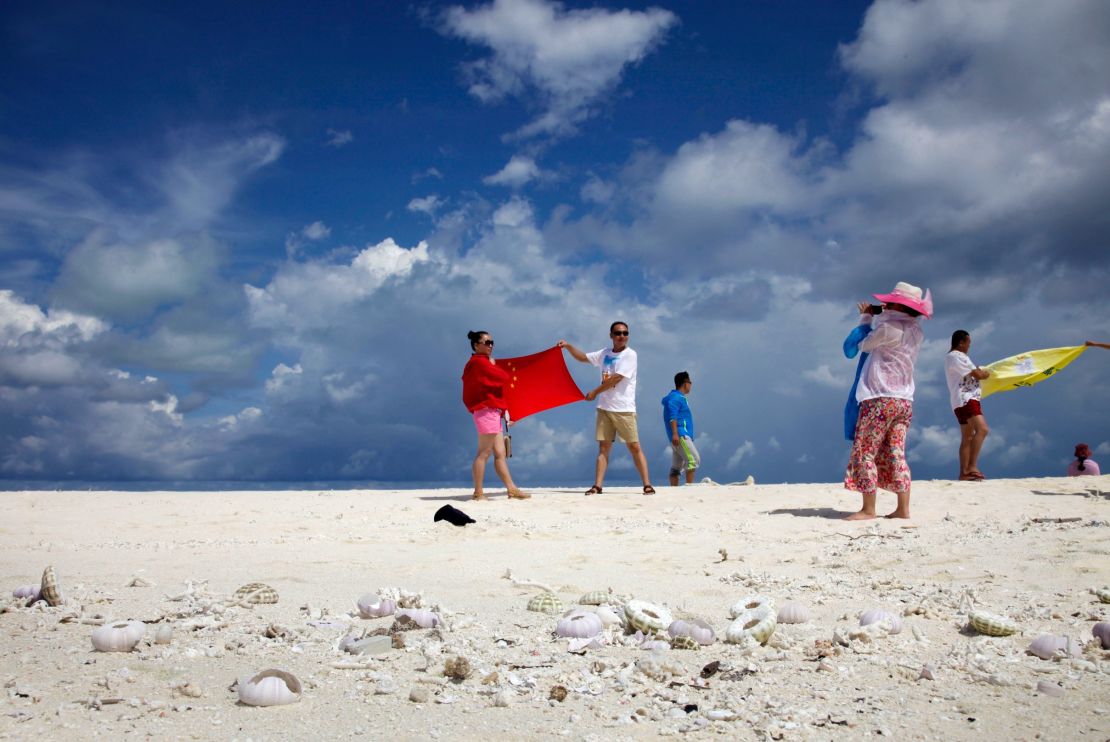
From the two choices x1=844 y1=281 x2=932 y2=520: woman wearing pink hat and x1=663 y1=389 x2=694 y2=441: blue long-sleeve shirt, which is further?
x1=663 y1=389 x2=694 y2=441: blue long-sleeve shirt

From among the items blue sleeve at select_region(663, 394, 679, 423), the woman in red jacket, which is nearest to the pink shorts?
the woman in red jacket

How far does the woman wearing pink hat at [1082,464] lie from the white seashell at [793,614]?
11.3 metres

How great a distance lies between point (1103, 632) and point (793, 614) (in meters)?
1.44

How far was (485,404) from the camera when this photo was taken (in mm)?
10906

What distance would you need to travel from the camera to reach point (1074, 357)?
1238cm

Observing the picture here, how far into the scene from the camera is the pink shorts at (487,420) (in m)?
10.9

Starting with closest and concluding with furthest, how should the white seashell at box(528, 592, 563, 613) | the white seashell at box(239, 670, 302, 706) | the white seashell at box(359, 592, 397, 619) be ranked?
the white seashell at box(239, 670, 302, 706), the white seashell at box(359, 592, 397, 619), the white seashell at box(528, 592, 563, 613)

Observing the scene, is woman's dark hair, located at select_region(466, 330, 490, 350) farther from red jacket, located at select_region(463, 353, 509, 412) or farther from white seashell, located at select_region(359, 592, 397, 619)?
white seashell, located at select_region(359, 592, 397, 619)

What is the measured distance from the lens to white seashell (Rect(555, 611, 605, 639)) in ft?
13.4

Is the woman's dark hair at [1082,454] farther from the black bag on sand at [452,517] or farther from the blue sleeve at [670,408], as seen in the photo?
the black bag on sand at [452,517]

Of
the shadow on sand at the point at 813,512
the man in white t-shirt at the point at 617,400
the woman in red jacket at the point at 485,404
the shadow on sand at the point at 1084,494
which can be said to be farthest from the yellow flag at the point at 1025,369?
the woman in red jacket at the point at 485,404

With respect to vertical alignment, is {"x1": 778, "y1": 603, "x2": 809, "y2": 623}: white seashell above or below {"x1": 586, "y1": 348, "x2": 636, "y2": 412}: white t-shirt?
below

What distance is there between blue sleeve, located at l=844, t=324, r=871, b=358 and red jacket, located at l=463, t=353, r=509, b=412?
4.62 m

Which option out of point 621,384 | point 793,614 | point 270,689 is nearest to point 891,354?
point 621,384
